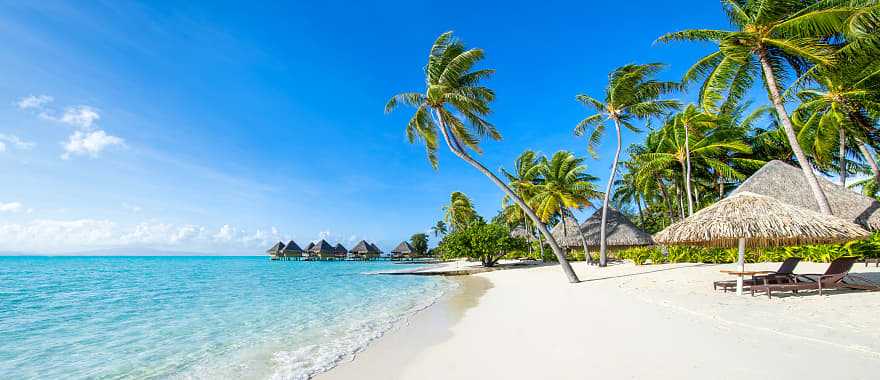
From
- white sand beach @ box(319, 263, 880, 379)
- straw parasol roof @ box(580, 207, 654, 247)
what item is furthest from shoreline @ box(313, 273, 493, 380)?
straw parasol roof @ box(580, 207, 654, 247)

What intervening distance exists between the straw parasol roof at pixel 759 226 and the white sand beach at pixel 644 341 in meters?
1.23

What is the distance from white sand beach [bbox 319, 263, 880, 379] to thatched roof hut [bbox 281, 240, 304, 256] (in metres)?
59.0

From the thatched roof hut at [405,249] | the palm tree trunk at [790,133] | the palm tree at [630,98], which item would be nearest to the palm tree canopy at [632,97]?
the palm tree at [630,98]

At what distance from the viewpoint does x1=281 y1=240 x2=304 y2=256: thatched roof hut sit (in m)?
61.2

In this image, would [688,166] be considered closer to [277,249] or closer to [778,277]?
[778,277]

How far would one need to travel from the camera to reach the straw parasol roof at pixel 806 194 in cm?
1187

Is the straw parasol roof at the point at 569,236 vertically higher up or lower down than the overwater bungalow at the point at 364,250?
higher up

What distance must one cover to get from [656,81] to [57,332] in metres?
19.4

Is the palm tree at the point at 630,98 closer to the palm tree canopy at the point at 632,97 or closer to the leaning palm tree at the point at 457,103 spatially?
Result: the palm tree canopy at the point at 632,97

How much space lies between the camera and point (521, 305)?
805 cm

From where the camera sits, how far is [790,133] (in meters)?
9.81

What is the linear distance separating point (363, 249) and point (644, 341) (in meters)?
54.3

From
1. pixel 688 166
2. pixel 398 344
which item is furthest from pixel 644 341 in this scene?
pixel 688 166

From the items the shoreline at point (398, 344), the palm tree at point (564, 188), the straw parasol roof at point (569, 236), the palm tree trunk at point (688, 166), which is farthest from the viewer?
the straw parasol roof at point (569, 236)
